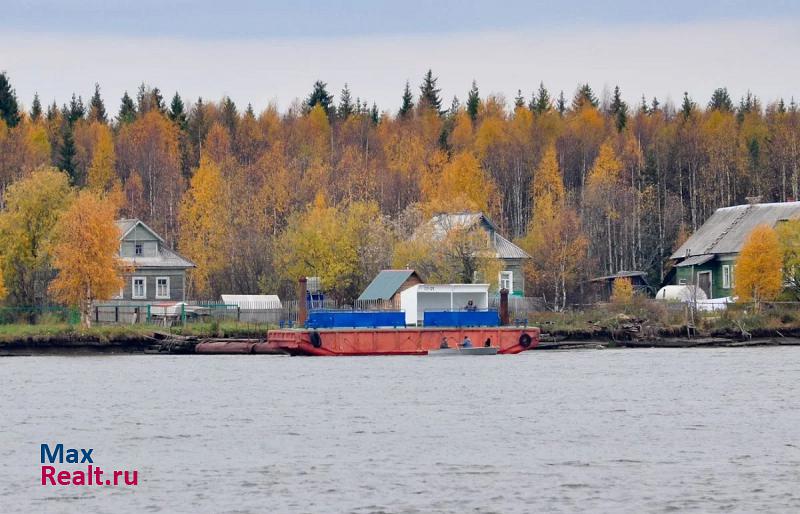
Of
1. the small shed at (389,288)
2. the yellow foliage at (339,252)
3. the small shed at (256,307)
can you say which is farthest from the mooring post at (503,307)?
the yellow foliage at (339,252)

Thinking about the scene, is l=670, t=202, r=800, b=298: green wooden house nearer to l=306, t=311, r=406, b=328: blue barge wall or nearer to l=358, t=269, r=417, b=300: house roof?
l=358, t=269, r=417, b=300: house roof

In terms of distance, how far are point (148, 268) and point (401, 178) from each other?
35480 mm

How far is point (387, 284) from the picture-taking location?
78.2 metres

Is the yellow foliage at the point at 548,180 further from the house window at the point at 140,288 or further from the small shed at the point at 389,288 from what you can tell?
the small shed at the point at 389,288

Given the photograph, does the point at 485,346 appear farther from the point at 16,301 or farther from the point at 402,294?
the point at 16,301

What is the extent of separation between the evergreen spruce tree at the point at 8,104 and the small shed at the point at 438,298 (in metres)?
70.5

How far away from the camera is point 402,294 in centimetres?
7575

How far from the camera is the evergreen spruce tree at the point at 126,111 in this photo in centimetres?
14769

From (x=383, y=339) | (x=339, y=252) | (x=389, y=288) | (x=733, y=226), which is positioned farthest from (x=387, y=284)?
(x=733, y=226)

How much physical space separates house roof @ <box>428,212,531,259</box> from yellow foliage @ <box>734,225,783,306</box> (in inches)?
596

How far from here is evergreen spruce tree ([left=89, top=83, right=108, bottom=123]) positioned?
5965 inches

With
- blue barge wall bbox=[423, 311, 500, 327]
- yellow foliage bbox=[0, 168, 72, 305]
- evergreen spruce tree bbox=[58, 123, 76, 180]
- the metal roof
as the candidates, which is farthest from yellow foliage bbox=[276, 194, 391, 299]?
evergreen spruce tree bbox=[58, 123, 76, 180]

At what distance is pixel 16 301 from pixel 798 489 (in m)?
62.9

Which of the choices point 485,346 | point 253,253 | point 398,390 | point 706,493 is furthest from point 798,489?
point 253,253
